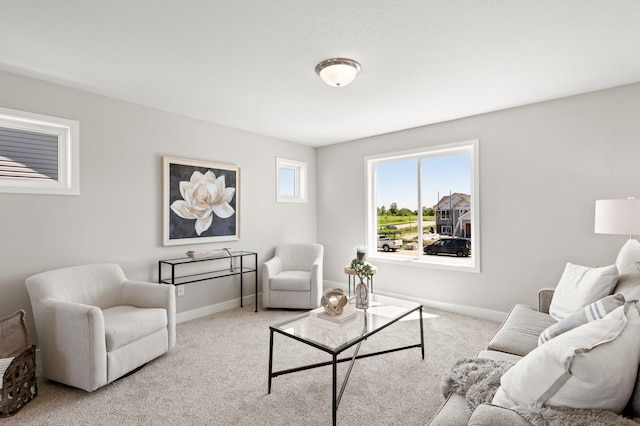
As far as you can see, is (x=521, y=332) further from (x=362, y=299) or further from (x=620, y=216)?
(x=620, y=216)

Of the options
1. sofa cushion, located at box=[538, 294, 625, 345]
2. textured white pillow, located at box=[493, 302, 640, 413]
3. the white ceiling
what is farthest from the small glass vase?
the white ceiling

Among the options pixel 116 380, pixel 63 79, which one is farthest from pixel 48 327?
pixel 63 79

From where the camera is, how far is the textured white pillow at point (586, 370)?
98 cm

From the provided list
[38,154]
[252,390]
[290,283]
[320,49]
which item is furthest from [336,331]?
[38,154]

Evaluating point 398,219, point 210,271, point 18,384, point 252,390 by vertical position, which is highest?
point 398,219

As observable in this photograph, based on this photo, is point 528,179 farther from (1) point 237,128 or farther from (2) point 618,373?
(1) point 237,128

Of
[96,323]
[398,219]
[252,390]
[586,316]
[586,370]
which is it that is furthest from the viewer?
[398,219]

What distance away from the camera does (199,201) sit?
3957 mm

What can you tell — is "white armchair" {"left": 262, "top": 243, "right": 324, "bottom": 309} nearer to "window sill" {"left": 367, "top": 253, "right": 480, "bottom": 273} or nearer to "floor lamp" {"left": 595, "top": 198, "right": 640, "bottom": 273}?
"window sill" {"left": 367, "top": 253, "right": 480, "bottom": 273}

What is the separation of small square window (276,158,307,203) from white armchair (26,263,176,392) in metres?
2.48

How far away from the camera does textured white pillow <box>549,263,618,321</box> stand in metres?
2.02

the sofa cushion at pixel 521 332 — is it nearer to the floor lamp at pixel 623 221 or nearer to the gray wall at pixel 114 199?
the floor lamp at pixel 623 221

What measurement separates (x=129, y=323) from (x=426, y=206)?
364 centimetres

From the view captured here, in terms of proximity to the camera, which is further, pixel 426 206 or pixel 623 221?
pixel 426 206
